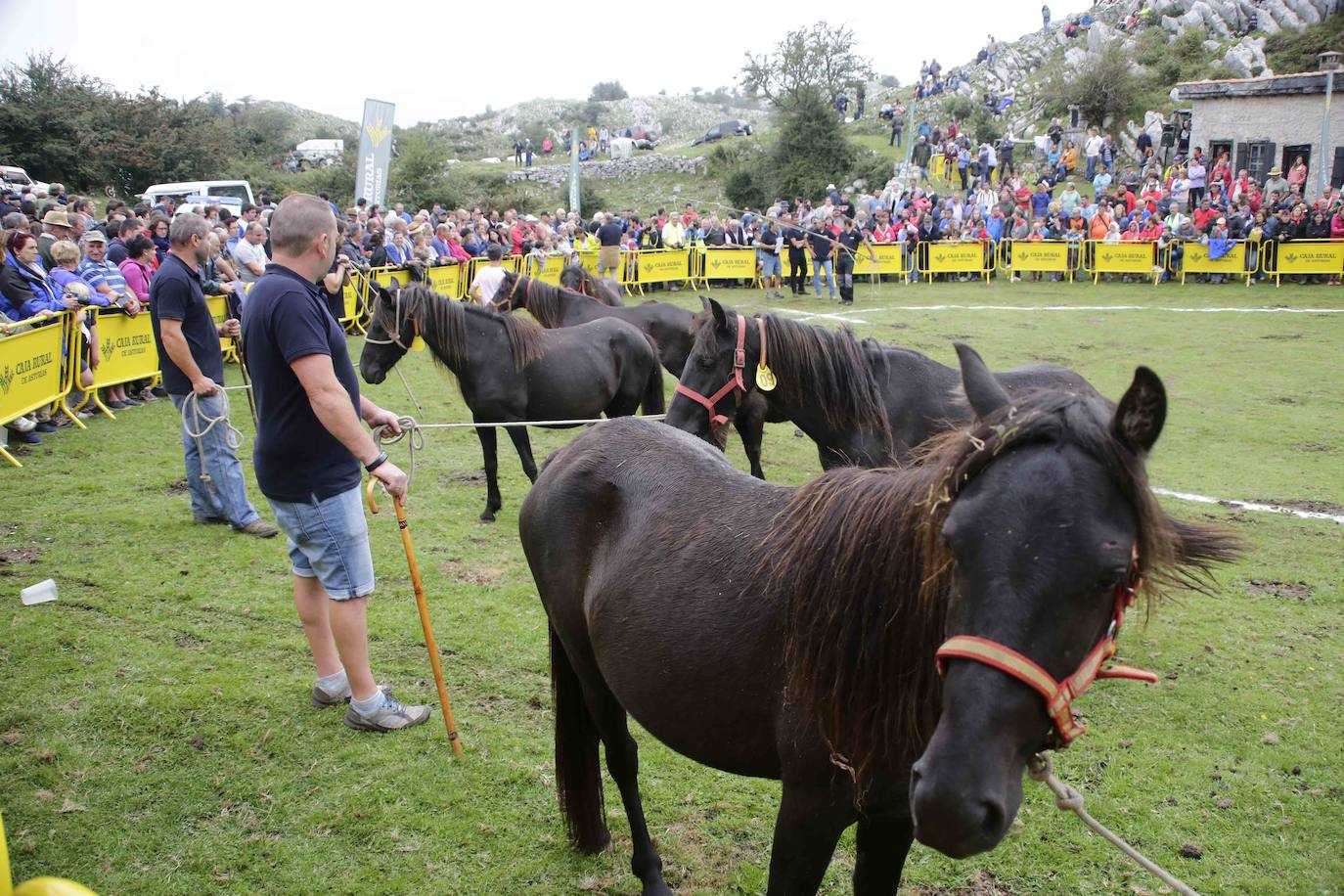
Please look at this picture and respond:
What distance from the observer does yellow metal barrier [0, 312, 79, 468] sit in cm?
810

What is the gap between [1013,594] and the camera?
5.17 ft

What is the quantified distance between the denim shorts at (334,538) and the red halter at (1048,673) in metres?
2.90

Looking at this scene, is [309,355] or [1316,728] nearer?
[309,355]

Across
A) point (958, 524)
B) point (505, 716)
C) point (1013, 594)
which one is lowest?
point (505, 716)

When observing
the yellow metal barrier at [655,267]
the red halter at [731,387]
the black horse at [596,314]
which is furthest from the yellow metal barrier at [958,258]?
the red halter at [731,387]

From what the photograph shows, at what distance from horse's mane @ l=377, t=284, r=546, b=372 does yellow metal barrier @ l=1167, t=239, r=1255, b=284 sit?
66.5ft

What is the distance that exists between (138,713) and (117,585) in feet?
5.81

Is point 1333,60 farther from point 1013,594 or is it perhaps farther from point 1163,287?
point 1013,594

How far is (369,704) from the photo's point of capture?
412 cm

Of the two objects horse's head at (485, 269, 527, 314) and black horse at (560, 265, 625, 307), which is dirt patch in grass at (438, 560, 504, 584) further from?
black horse at (560, 265, 625, 307)

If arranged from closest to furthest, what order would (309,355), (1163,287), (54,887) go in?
(54,887) → (309,355) → (1163,287)

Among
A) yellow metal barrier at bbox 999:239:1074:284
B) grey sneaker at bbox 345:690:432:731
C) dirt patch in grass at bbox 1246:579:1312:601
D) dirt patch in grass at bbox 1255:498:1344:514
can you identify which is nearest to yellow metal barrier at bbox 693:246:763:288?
yellow metal barrier at bbox 999:239:1074:284

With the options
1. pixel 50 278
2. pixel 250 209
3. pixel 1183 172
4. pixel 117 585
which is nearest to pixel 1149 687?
pixel 117 585

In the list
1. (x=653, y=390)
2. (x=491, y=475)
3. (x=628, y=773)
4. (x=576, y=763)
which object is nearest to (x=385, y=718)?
(x=576, y=763)
